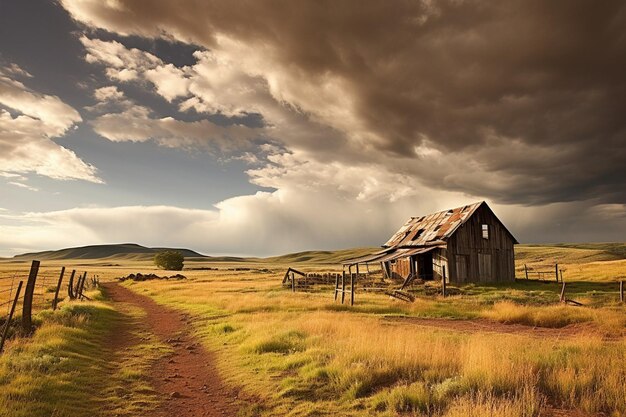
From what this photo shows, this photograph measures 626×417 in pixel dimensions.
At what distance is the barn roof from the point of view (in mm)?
38719

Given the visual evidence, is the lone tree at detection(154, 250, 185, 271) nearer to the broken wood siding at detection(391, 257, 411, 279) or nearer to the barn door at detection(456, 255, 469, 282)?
the broken wood siding at detection(391, 257, 411, 279)

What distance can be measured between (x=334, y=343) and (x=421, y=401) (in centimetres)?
469

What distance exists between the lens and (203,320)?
1925 cm

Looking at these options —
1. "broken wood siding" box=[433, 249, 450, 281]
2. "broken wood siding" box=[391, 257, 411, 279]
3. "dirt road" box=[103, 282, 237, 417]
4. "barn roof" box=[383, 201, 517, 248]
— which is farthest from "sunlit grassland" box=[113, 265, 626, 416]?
"broken wood siding" box=[391, 257, 411, 279]

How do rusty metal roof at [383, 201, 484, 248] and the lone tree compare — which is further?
the lone tree

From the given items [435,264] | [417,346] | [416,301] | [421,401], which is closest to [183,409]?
[421,401]

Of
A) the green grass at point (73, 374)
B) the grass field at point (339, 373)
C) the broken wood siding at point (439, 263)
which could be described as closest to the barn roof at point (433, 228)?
the broken wood siding at point (439, 263)

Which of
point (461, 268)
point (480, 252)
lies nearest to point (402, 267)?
point (461, 268)

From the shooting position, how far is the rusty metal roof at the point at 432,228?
38750 millimetres

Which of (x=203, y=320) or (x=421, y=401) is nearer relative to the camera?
(x=421, y=401)

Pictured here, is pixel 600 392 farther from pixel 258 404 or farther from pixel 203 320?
pixel 203 320

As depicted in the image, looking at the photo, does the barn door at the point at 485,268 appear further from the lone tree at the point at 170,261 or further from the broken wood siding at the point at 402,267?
the lone tree at the point at 170,261

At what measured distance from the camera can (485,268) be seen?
3888 cm

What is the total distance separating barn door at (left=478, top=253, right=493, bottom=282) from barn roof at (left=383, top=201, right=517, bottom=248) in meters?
4.08
